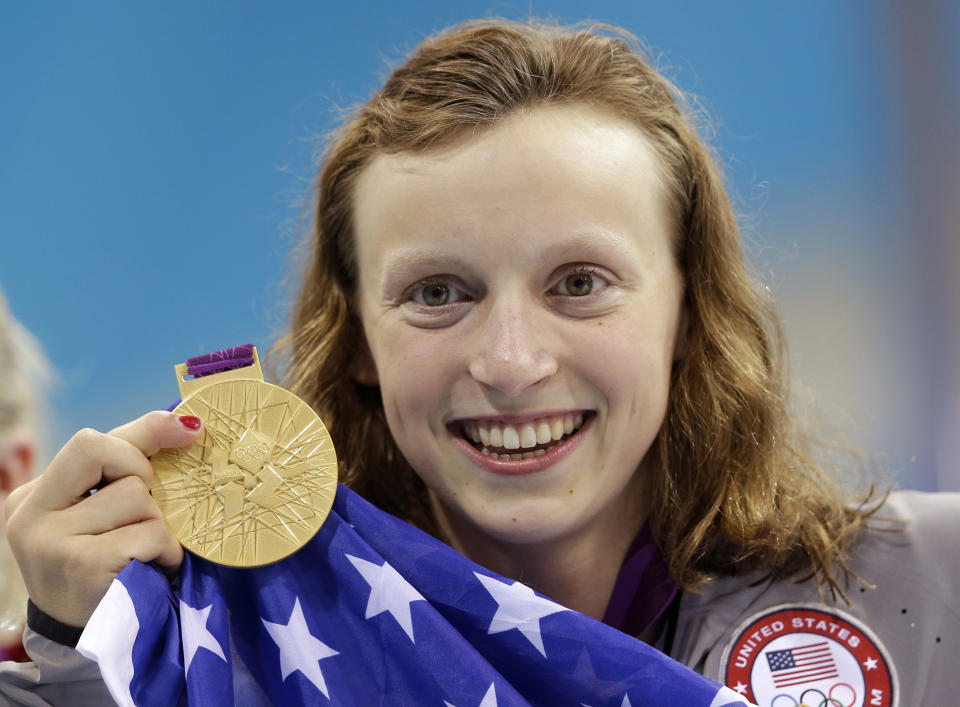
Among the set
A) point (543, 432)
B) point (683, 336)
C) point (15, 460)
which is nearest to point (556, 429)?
point (543, 432)

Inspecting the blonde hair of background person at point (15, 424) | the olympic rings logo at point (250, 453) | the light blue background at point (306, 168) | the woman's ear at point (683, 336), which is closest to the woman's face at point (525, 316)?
the woman's ear at point (683, 336)

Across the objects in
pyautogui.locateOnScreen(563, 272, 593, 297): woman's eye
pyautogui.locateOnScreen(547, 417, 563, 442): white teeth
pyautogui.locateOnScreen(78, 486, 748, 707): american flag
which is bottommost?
pyautogui.locateOnScreen(78, 486, 748, 707): american flag

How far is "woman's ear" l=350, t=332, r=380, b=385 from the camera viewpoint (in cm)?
154

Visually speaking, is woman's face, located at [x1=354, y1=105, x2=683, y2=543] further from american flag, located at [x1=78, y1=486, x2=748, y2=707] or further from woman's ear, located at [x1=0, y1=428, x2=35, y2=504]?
woman's ear, located at [x1=0, y1=428, x2=35, y2=504]

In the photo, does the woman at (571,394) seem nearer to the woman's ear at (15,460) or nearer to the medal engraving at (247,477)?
the medal engraving at (247,477)

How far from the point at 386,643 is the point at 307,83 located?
177 centimetres

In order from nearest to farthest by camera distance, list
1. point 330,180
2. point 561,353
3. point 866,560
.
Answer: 1. point 561,353
2. point 866,560
3. point 330,180

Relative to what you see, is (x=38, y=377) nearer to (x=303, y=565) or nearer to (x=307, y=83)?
(x=307, y=83)

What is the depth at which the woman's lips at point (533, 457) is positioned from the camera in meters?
1.26

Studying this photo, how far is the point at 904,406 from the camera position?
7.92 feet

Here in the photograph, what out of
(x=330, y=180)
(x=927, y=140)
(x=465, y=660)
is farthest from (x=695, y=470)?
(x=927, y=140)

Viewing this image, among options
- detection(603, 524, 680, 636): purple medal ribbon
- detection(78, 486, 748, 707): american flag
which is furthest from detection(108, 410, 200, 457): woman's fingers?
detection(603, 524, 680, 636): purple medal ribbon

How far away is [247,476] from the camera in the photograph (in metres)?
1.14

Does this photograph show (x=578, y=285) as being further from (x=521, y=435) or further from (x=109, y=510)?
(x=109, y=510)
